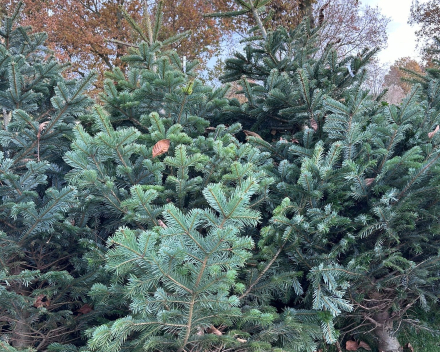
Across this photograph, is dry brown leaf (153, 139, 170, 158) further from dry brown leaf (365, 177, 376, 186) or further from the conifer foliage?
dry brown leaf (365, 177, 376, 186)

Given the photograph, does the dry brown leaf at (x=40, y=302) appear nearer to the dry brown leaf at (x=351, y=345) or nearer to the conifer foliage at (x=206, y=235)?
the conifer foliage at (x=206, y=235)

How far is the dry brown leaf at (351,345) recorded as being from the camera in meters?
2.46

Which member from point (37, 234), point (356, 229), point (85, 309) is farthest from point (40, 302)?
point (356, 229)

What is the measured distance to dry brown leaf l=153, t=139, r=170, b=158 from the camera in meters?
2.18

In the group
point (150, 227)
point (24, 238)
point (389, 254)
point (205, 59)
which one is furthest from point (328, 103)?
point (205, 59)

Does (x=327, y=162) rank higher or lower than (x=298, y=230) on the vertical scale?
higher

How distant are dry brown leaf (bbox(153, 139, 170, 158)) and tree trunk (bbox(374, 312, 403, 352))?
191 centimetres

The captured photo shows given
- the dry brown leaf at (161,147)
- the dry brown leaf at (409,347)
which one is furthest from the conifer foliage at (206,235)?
the dry brown leaf at (409,347)

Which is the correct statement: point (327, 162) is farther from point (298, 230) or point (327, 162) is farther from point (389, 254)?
point (389, 254)

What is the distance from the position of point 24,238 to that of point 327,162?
189cm

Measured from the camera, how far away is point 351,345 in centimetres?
248

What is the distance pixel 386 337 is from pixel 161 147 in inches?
82.6

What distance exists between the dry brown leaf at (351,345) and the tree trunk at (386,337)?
0.55 feet

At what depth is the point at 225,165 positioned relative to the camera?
2092 mm
